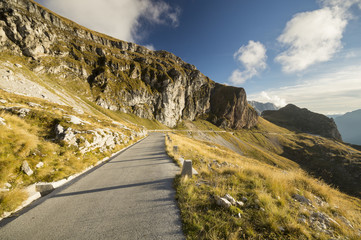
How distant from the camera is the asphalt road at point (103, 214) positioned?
339cm

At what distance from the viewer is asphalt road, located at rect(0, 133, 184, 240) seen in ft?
11.1

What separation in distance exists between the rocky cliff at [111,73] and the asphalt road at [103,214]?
106336mm

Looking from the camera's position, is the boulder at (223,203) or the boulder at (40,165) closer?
the boulder at (223,203)

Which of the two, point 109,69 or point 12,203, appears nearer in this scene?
point 12,203

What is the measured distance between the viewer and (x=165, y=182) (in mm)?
6402

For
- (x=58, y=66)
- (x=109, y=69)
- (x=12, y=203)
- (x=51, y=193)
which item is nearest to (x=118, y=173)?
(x=51, y=193)

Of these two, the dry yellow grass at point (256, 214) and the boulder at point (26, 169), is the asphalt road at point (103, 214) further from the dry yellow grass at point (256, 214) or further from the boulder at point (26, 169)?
the boulder at point (26, 169)

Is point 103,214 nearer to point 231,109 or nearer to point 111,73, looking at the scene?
point 111,73

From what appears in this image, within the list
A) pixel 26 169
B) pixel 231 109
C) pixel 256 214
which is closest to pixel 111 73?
pixel 26 169

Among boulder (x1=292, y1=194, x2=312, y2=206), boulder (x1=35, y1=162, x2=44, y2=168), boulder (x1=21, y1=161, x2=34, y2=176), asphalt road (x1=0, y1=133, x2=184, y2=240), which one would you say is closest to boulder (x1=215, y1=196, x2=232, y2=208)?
asphalt road (x1=0, y1=133, x2=184, y2=240)

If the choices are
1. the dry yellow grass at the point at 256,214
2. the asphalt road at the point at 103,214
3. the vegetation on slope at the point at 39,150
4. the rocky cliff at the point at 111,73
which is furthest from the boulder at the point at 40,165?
the rocky cliff at the point at 111,73

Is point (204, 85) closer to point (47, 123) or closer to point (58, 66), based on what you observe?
point (58, 66)

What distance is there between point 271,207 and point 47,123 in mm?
15540

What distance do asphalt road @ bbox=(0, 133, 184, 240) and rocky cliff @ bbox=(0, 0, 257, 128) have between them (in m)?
106
